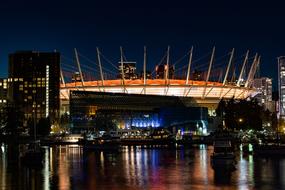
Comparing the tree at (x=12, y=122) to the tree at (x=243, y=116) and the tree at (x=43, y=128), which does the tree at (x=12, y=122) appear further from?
the tree at (x=243, y=116)

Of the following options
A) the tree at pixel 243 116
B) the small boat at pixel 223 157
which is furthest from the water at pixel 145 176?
the tree at pixel 243 116

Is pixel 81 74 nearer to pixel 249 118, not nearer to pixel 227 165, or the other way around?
pixel 249 118

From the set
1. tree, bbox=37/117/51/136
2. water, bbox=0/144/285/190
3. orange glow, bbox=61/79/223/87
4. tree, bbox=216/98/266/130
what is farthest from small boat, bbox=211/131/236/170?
orange glow, bbox=61/79/223/87

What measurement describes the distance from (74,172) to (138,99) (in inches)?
4963

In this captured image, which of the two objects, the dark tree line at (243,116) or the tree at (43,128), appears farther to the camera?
the tree at (43,128)

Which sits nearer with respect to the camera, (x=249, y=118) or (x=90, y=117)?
(x=249, y=118)

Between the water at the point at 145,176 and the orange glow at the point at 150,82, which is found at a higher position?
the orange glow at the point at 150,82

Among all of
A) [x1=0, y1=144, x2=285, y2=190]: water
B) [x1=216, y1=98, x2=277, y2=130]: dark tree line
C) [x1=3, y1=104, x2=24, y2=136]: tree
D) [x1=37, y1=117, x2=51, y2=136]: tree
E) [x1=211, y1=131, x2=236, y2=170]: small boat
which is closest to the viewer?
[x1=0, y1=144, x2=285, y2=190]: water

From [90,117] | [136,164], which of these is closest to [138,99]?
[90,117]

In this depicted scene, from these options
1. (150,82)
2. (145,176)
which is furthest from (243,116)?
(145,176)

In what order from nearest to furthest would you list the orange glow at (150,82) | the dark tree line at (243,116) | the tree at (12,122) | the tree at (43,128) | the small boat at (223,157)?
the small boat at (223,157)
the dark tree line at (243,116)
the tree at (12,122)
the tree at (43,128)
the orange glow at (150,82)

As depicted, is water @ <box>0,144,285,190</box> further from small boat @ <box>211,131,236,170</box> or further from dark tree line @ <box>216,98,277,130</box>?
dark tree line @ <box>216,98,277,130</box>

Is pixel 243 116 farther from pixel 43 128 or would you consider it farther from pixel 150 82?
pixel 150 82

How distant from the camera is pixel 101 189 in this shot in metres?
38.8
